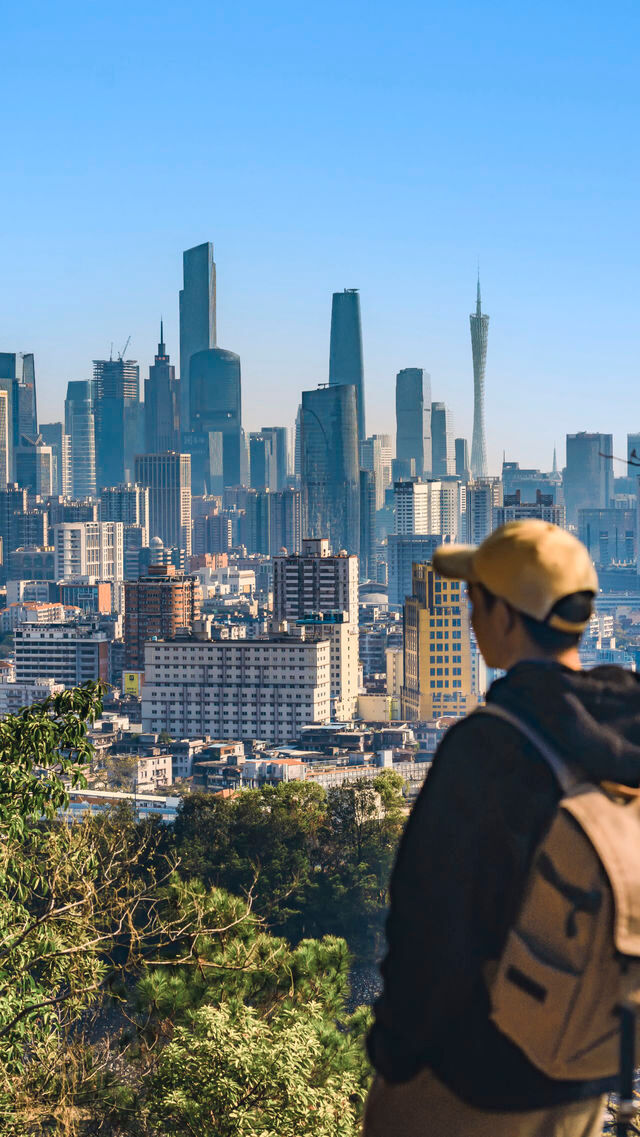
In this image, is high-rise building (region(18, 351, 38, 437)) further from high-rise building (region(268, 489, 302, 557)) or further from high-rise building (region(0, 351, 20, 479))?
high-rise building (region(268, 489, 302, 557))

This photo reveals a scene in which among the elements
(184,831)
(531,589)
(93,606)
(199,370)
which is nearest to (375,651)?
(93,606)

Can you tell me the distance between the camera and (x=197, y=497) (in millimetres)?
88562

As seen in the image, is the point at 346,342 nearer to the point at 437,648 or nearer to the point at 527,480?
the point at 527,480

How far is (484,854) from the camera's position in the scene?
950 millimetres

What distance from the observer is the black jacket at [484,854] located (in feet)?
3.11

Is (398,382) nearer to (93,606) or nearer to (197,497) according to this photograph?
(197,497)

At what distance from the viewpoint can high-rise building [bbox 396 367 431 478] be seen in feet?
287

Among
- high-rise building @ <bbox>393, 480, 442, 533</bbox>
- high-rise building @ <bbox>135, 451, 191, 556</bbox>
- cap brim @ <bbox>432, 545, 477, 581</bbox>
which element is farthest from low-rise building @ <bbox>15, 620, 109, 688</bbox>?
high-rise building @ <bbox>135, 451, 191, 556</bbox>

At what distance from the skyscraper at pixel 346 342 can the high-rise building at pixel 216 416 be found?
35.7 feet

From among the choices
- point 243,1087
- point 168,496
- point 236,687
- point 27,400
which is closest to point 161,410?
point 27,400

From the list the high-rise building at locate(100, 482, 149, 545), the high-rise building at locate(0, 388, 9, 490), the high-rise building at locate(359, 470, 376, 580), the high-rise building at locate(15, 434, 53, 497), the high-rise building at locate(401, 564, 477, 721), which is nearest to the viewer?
the high-rise building at locate(401, 564, 477, 721)

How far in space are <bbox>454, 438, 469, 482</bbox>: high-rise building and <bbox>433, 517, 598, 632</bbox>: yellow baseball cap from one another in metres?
89.3

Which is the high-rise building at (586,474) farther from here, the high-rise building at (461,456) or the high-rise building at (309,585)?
the high-rise building at (309,585)

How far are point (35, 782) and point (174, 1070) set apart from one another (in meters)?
0.69
